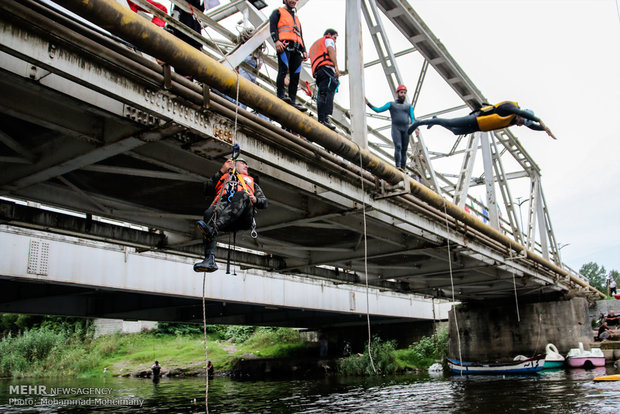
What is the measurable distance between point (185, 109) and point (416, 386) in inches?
802

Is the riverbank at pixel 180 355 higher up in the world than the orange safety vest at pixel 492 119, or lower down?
lower down

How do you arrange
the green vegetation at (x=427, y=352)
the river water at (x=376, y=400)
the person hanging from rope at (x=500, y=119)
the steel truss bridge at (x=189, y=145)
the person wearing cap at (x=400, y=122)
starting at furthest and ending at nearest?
the green vegetation at (x=427, y=352)
the river water at (x=376, y=400)
the person wearing cap at (x=400, y=122)
the person hanging from rope at (x=500, y=119)
the steel truss bridge at (x=189, y=145)

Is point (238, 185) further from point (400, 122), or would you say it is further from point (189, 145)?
point (400, 122)

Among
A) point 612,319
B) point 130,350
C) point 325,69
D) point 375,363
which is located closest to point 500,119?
point 325,69

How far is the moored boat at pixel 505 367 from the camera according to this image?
27.7 m

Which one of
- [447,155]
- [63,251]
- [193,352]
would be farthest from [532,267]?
[193,352]

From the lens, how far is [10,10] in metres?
5.05

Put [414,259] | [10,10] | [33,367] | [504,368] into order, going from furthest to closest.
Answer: [33,367] → [504,368] → [414,259] → [10,10]

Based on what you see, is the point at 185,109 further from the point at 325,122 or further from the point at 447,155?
Answer: the point at 447,155

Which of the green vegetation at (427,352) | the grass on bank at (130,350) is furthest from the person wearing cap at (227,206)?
the grass on bank at (130,350)

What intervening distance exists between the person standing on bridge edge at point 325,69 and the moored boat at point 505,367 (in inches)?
816

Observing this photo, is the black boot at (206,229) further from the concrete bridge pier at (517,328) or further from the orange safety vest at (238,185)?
the concrete bridge pier at (517,328)

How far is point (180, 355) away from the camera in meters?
43.8

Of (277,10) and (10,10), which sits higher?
(277,10)
